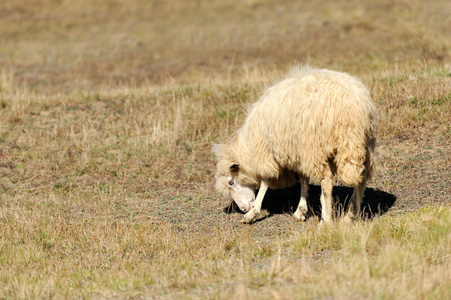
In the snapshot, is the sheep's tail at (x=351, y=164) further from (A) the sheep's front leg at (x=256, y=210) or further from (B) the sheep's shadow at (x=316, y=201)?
(A) the sheep's front leg at (x=256, y=210)

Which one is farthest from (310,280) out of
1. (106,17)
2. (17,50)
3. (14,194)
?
(106,17)

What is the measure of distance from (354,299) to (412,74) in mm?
8517

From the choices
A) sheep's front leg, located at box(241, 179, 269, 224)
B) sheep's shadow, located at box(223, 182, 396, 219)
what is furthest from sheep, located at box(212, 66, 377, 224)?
sheep's shadow, located at box(223, 182, 396, 219)

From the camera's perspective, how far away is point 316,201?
877cm

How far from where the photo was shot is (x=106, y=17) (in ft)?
94.5

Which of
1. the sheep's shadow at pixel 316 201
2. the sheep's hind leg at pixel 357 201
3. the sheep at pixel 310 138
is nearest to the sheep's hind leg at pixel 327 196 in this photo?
the sheep at pixel 310 138

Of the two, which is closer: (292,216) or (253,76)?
(292,216)

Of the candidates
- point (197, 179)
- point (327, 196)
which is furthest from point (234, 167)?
point (197, 179)

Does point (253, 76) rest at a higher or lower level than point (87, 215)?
higher

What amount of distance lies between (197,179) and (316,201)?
8.49ft

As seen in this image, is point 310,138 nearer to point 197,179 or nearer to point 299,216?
point 299,216

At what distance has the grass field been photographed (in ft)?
17.9

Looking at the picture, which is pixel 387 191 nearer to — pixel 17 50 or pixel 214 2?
pixel 17 50

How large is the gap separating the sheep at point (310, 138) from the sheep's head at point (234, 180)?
2cm
